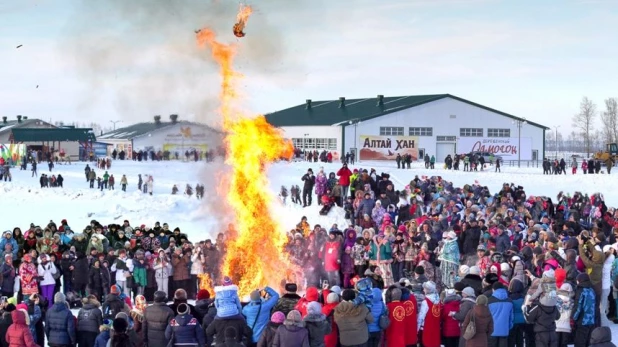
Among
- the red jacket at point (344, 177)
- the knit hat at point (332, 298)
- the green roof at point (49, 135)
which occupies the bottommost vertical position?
Result: the knit hat at point (332, 298)

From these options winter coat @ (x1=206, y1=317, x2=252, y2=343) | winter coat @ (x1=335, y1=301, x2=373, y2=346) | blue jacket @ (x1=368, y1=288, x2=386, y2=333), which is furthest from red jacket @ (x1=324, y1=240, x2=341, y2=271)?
winter coat @ (x1=206, y1=317, x2=252, y2=343)

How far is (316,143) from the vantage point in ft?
235

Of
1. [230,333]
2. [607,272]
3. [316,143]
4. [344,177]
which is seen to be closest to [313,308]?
[230,333]

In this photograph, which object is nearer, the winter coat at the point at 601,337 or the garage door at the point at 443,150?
the winter coat at the point at 601,337

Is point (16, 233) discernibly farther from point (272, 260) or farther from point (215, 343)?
point (215, 343)

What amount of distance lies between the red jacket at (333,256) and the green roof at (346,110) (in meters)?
52.0

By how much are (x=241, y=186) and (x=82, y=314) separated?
6540 millimetres

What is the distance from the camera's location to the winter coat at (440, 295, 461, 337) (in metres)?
12.5

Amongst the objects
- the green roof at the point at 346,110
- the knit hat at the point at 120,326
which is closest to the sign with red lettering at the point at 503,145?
the green roof at the point at 346,110

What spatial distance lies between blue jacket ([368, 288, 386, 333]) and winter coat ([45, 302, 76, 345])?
4.32 meters

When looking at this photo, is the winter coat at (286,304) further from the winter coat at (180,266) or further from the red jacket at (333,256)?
the winter coat at (180,266)

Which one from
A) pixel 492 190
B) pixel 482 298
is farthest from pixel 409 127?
pixel 482 298

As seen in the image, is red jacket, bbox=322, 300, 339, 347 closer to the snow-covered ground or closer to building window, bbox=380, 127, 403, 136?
the snow-covered ground

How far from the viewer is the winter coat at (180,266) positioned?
18328 mm
